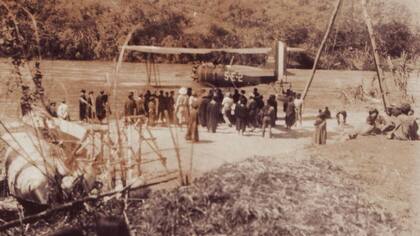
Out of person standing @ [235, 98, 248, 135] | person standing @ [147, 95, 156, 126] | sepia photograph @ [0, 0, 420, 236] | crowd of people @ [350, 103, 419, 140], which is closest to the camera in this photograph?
sepia photograph @ [0, 0, 420, 236]

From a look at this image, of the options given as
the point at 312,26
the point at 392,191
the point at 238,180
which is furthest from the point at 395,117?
the point at 312,26

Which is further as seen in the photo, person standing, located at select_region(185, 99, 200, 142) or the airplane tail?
the airplane tail

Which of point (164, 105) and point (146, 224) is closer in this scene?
point (146, 224)

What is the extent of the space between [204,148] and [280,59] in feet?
35.5

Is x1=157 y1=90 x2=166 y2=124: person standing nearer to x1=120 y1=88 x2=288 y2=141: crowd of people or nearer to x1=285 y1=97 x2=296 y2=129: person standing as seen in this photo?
x1=120 y1=88 x2=288 y2=141: crowd of people

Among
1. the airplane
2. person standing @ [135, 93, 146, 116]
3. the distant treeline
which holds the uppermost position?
the distant treeline

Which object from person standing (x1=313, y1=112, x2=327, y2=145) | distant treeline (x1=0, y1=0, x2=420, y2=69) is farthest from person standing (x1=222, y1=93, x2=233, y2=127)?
distant treeline (x1=0, y1=0, x2=420, y2=69)

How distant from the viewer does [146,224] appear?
9500 mm

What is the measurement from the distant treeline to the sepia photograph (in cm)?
30

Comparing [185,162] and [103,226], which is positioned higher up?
[103,226]

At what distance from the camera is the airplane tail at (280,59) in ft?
78.8

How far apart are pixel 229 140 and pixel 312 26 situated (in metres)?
28.7

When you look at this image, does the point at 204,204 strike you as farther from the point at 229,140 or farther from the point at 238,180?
the point at 229,140

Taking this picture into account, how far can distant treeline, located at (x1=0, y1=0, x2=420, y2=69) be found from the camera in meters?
35.8
